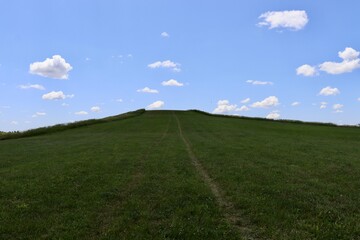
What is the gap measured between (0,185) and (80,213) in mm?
6781

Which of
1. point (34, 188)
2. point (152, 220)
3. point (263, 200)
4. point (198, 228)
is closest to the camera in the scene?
point (198, 228)

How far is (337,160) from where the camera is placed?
82.0 feet

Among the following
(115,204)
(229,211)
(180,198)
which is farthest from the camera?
(180,198)

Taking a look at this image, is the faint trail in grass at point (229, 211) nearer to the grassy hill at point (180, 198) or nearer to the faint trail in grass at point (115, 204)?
the grassy hill at point (180, 198)

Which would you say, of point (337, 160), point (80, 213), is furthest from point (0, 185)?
point (337, 160)

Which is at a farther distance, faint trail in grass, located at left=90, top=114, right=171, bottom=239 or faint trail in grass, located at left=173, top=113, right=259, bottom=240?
faint trail in grass, located at left=90, top=114, right=171, bottom=239

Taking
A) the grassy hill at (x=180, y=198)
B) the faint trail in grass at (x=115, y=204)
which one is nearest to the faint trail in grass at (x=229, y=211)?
the grassy hill at (x=180, y=198)

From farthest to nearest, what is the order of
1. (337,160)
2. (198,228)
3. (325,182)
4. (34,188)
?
→ (337,160)
(325,182)
(34,188)
(198,228)

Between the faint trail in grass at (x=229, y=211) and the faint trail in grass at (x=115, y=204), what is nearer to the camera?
the faint trail in grass at (x=229, y=211)

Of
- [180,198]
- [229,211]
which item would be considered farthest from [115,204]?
[229,211]

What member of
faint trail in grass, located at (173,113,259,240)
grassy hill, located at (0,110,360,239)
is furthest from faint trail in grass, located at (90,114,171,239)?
faint trail in grass, located at (173,113,259,240)

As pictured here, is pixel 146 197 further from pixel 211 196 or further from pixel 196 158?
pixel 196 158

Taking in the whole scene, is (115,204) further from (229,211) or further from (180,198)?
(229,211)

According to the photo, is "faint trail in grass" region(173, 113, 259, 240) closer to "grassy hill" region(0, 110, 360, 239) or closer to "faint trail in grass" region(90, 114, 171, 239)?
"grassy hill" region(0, 110, 360, 239)
